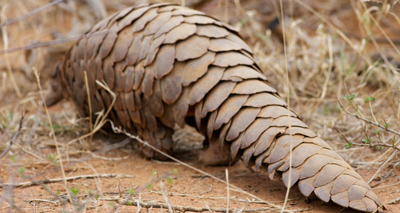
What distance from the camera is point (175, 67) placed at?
225cm

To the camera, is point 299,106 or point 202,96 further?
point 299,106

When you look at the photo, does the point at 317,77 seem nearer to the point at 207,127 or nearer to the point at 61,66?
the point at 207,127

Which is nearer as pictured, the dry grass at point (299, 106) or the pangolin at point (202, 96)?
the pangolin at point (202, 96)

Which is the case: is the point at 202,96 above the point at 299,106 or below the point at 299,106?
above

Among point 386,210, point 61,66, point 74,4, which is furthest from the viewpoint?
point 74,4

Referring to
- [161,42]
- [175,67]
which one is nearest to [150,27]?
[161,42]

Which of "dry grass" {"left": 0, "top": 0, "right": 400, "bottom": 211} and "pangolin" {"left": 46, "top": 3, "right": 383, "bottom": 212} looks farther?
"dry grass" {"left": 0, "top": 0, "right": 400, "bottom": 211}

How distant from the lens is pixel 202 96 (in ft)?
7.01

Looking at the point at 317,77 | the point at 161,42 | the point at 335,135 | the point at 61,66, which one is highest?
the point at 161,42

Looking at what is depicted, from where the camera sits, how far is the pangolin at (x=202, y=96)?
177 centimetres

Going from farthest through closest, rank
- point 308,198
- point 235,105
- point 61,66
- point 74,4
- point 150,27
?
point 74,4 → point 61,66 → point 150,27 → point 235,105 → point 308,198

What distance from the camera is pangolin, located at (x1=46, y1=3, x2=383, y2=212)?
1773mm

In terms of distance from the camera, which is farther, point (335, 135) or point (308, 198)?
point (335, 135)

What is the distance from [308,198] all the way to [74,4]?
3723mm
